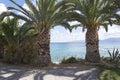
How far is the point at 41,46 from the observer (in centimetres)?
1831

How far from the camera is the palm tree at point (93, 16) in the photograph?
18953mm

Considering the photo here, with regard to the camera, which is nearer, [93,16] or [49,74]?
[49,74]

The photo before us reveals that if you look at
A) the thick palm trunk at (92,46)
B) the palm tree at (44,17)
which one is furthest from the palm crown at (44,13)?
the thick palm trunk at (92,46)

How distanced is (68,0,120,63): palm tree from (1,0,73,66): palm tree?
1.03 m

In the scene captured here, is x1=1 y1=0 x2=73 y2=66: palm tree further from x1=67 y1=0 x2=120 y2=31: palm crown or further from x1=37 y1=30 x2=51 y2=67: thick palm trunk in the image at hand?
x1=67 y1=0 x2=120 y2=31: palm crown

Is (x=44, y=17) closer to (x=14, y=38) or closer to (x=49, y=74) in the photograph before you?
(x=14, y=38)

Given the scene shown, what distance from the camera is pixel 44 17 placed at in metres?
18.3

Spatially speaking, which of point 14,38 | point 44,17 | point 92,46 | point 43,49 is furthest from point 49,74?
point 14,38

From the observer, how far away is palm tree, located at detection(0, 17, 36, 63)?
63.5 feet

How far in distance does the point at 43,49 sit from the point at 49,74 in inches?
128

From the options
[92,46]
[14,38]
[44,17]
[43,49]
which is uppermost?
[44,17]

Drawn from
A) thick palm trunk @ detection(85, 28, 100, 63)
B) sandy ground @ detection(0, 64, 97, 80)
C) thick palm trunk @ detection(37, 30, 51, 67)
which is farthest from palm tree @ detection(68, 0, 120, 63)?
sandy ground @ detection(0, 64, 97, 80)

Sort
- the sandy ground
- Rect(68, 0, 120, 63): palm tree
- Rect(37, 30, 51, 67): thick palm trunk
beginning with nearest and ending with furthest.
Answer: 1. the sandy ground
2. Rect(37, 30, 51, 67): thick palm trunk
3. Rect(68, 0, 120, 63): palm tree

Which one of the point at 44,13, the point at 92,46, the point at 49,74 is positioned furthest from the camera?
the point at 92,46
